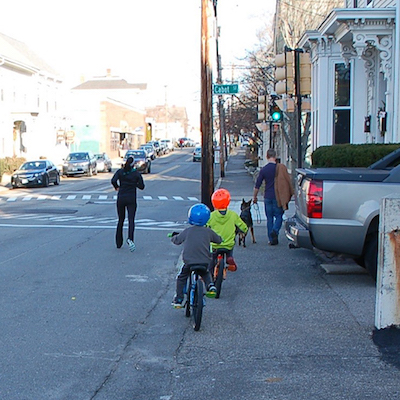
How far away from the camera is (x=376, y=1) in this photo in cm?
1809

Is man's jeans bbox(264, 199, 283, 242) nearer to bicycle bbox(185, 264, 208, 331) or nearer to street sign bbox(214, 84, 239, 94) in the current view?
street sign bbox(214, 84, 239, 94)

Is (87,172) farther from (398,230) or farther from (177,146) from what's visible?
(177,146)

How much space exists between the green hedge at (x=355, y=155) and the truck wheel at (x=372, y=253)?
3943mm

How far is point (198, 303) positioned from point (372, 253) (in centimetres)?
297

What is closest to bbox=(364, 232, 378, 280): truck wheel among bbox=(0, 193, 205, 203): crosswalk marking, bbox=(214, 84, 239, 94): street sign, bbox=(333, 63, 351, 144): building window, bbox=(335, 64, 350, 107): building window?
bbox=(214, 84, 239, 94): street sign

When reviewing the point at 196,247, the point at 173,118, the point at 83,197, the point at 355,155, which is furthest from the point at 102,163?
the point at 173,118

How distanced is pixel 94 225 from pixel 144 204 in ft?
23.1

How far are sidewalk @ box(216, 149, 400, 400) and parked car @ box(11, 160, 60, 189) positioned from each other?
24.1 metres

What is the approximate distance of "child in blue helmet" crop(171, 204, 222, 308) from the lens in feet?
23.6

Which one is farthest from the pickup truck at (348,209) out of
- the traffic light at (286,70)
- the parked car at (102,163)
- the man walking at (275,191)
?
the parked car at (102,163)

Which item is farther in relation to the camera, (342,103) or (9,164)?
(9,164)

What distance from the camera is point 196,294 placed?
22.9 ft

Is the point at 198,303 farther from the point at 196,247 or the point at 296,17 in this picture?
the point at 296,17

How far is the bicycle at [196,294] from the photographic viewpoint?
6802mm
